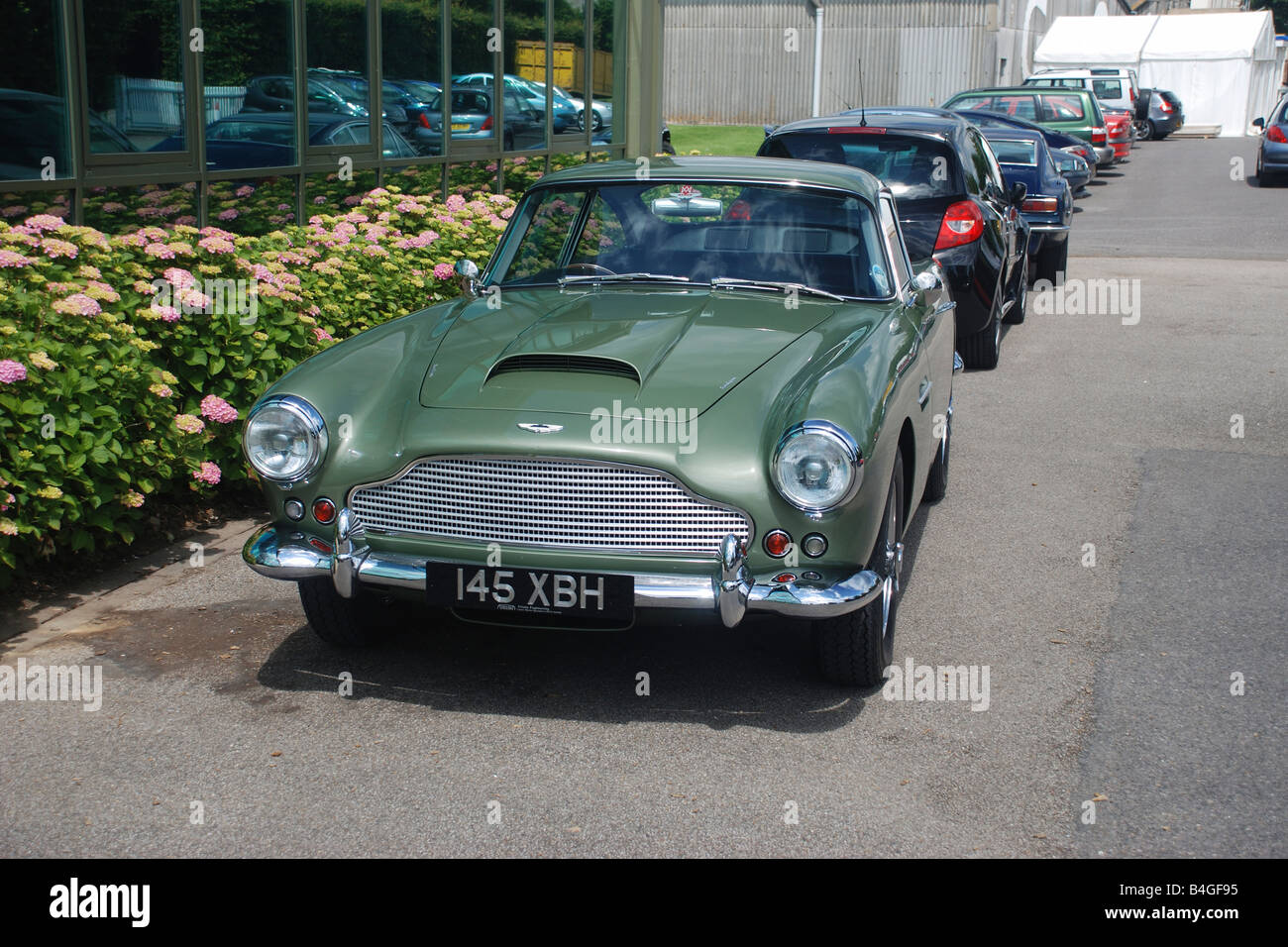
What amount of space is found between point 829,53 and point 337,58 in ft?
97.3

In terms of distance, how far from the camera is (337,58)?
32.7ft

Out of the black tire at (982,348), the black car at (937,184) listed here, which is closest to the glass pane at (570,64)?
the black car at (937,184)

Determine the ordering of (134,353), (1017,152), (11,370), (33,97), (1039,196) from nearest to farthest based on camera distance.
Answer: (11,370) → (134,353) → (33,97) → (1039,196) → (1017,152)

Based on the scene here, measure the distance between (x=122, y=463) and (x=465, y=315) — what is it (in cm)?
151

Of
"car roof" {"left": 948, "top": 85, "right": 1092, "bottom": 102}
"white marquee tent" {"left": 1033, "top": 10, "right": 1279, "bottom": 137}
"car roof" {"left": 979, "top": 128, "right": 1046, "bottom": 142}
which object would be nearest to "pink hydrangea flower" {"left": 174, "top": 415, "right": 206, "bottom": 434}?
"car roof" {"left": 979, "top": 128, "right": 1046, "bottom": 142}

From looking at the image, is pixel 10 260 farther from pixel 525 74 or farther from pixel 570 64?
pixel 570 64

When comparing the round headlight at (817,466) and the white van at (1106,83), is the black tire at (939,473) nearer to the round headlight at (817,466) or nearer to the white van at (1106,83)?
the round headlight at (817,466)

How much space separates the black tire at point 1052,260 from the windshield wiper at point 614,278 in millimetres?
9054

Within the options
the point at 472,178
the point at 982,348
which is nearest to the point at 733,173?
the point at 982,348

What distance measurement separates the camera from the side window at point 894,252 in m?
5.41

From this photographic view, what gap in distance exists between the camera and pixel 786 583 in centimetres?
406
